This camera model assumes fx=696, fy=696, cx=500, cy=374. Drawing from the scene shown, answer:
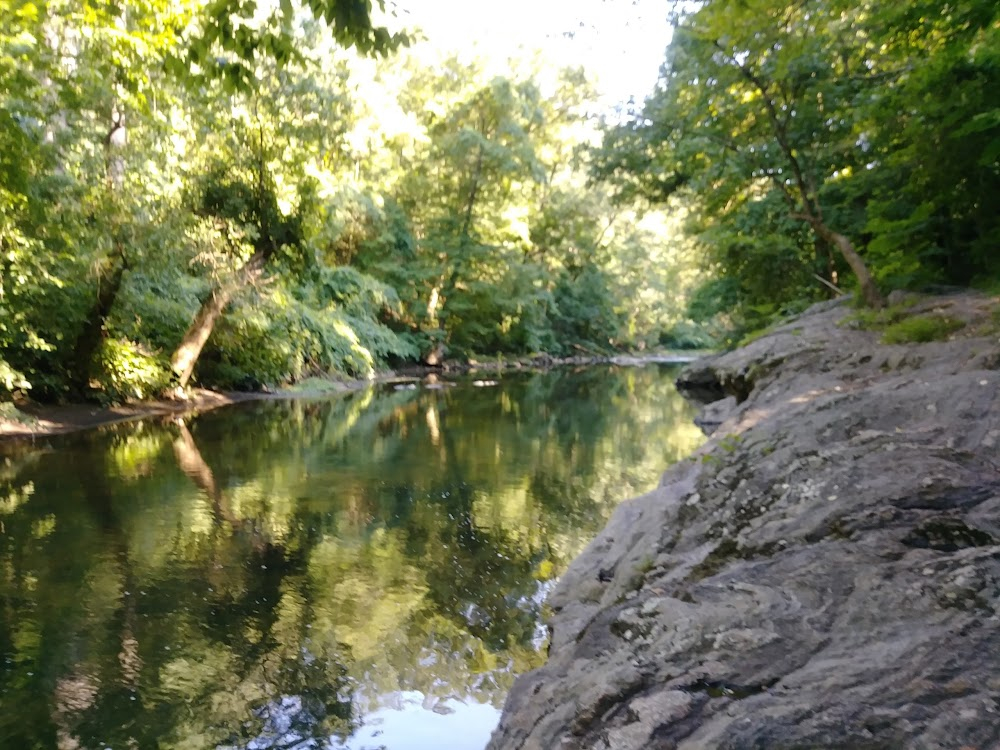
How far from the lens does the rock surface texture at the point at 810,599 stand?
2.09 metres

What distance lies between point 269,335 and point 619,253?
3128 cm

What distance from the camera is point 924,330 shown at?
21.9 ft

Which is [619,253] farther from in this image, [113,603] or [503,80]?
[113,603]

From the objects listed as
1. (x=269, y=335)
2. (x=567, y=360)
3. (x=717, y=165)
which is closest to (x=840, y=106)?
(x=717, y=165)

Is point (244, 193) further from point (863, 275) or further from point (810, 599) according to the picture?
point (810, 599)

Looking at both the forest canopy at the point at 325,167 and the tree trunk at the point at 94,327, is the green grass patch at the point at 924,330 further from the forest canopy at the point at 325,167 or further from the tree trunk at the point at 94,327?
the tree trunk at the point at 94,327

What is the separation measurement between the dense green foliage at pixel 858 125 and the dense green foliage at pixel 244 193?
3354mm

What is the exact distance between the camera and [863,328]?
8289mm

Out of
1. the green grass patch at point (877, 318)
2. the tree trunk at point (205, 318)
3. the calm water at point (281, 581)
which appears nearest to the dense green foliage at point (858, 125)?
the green grass patch at point (877, 318)

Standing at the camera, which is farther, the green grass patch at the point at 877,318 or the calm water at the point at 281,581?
the green grass patch at the point at 877,318

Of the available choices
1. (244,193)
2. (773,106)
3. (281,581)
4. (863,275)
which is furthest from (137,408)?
(863,275)

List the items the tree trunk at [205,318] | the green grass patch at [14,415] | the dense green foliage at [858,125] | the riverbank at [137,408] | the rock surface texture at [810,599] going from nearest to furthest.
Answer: the rock surface texture at [810,599]
the dense green foliage at [858,125]
the green grass patch at [14,415]
the riverbank at [137,408]
the tree trunk at [205,318]

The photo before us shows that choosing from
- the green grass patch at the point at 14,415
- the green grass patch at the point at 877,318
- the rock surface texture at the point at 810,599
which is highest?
the green grass patch at the point at 14,415

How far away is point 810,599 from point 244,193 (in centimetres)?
1438
